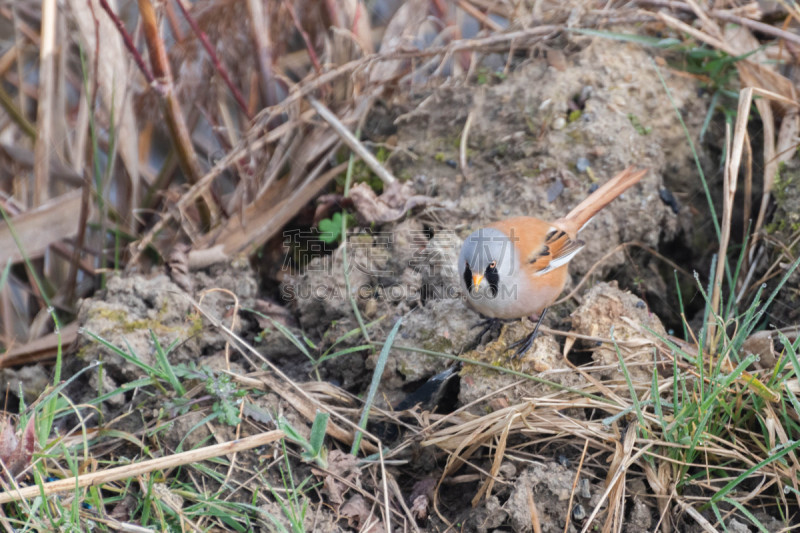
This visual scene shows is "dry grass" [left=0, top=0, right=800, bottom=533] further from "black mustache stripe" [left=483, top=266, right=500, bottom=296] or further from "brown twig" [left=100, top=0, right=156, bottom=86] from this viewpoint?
"black mustache stripe" [left=483, top=266, right=500, bottom=296]

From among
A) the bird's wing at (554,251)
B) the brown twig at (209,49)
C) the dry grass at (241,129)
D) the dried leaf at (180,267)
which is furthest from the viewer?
the brown twig at (209,49)

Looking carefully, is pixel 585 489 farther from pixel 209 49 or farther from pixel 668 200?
pixel 209 49

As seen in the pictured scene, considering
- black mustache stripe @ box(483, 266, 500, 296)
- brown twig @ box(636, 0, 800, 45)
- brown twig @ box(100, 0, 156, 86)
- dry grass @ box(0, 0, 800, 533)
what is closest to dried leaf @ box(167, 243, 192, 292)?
dry grass @ box(0, 0, 800, 533)

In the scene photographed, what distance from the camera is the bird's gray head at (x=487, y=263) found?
3.18 m

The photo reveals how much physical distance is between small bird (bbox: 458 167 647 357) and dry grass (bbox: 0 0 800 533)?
0.48 metres

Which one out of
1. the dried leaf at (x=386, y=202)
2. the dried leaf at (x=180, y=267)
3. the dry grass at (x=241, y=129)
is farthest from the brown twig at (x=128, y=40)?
the dried leaf at (x=386, y=202)

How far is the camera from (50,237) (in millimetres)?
4129

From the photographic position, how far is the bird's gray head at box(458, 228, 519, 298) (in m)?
3.18

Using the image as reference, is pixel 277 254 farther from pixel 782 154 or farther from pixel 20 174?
pixel 782 154

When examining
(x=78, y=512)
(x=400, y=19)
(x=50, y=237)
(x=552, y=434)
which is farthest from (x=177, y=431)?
(x=400, y=19)

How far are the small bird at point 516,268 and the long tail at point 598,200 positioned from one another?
17 centimetres

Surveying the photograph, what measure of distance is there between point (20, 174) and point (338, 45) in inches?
94.0

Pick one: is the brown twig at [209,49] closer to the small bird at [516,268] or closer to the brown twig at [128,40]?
the brown twig at [128,40]

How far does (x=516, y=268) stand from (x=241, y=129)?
252 cm
